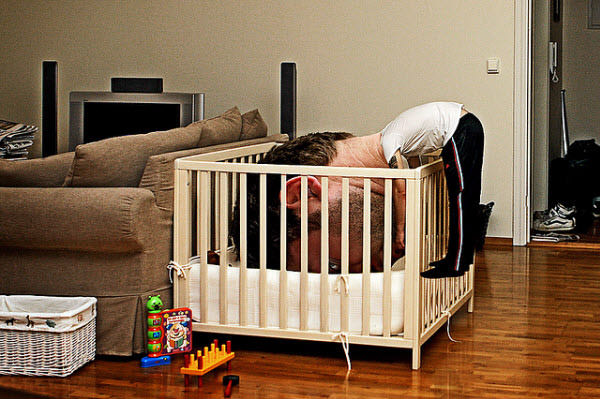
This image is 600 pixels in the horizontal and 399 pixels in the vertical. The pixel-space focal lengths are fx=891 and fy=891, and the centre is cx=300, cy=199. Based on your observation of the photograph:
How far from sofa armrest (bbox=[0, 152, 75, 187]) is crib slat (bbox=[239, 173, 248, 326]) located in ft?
2.12

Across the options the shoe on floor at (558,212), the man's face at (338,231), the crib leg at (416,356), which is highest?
the man's face at (338,231)

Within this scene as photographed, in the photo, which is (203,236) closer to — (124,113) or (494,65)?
(124,113)

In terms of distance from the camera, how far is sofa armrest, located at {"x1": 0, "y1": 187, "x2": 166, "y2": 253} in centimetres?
303

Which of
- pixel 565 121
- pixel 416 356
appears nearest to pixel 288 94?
pixel 416 356

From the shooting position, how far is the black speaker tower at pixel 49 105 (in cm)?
573

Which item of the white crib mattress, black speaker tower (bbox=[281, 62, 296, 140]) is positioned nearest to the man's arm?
the white crib mattress

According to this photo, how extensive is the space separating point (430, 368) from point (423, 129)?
2.86 feet

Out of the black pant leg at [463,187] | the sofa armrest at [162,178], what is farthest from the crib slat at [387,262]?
the sofa armrest at [162,178]

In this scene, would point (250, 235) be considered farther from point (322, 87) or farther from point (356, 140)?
point (322, 87)

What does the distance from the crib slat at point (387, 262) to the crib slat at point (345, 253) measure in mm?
135

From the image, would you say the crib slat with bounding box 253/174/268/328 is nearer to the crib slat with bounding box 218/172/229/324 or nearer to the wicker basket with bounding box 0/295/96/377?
the crib slat with bounding box 218/172/229/324

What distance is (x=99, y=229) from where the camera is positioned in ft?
9.94

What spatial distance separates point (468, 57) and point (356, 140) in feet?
7.72

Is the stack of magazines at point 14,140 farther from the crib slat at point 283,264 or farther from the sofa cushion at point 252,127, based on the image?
the crib slat at point 283,264
